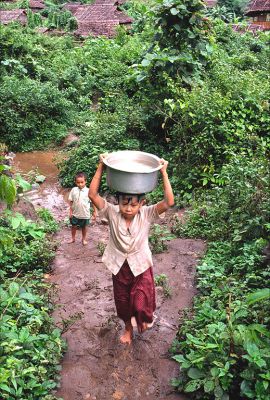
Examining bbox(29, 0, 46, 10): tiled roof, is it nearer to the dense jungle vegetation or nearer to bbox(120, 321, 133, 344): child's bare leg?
the dense jungle vegetation

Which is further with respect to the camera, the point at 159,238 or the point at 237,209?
the point at 159,238

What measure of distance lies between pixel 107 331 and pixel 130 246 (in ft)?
3.60

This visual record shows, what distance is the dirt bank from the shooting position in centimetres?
360

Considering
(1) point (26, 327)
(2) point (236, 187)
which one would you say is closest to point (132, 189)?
(1) point (26, 327)

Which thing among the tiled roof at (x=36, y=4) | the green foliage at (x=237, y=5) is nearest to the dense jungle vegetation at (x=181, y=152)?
the green foliage at (x=237, y=5)

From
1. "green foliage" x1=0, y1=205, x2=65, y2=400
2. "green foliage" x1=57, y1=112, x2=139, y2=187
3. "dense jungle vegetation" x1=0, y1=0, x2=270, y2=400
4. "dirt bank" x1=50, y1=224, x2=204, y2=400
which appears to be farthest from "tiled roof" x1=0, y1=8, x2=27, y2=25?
"green foliage" x1=0, y1=205, x2=65, y2=400

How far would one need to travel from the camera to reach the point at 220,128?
7.57 meters

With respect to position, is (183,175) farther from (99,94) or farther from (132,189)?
(99,94)

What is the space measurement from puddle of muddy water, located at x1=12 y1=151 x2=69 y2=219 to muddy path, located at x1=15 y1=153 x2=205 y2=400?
96.1 inches

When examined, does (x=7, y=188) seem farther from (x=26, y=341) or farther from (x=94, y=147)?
(x=94, y=147)

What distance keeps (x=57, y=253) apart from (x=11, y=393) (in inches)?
119

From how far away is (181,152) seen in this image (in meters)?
8.02

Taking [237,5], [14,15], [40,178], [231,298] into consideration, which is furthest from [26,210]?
[237,5]

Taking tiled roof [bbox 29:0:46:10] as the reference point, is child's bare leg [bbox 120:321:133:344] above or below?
below
